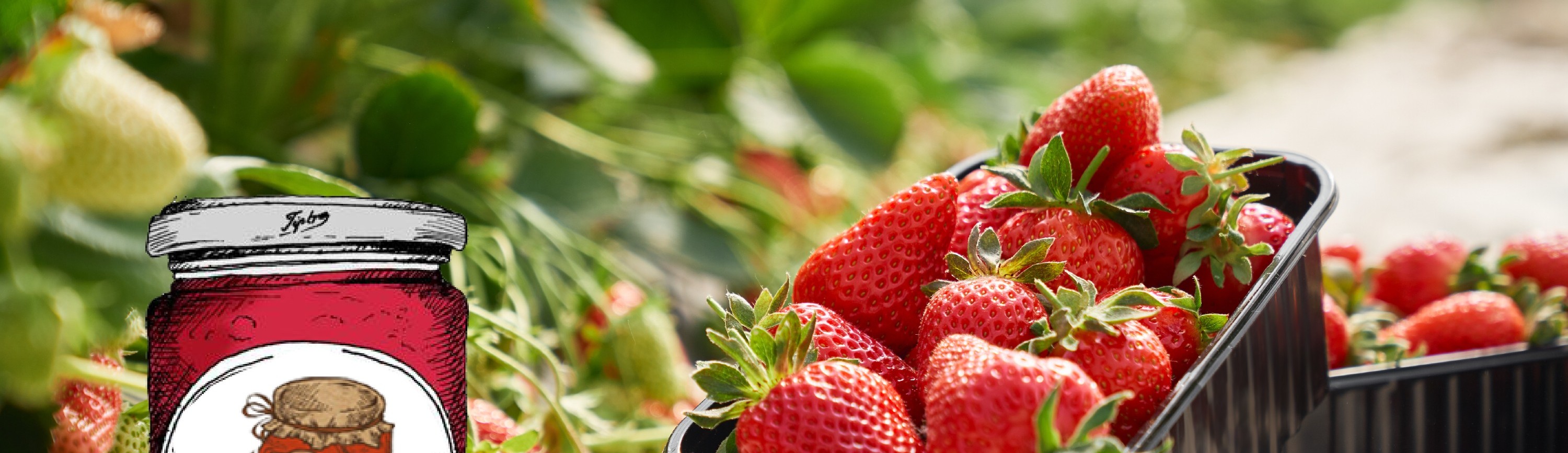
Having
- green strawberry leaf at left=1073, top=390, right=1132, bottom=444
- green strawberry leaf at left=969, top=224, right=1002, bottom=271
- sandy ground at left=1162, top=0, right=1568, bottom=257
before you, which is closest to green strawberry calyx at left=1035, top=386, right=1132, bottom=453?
green strawberry leaf at left=1073, top=390, right=1132, bottom=444

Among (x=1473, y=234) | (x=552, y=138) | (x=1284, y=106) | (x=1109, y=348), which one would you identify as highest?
(x=1284, y=106)

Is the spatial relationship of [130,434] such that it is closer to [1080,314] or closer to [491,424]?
[491,424]

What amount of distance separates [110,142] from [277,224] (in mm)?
161

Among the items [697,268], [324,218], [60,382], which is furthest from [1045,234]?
[697,268]

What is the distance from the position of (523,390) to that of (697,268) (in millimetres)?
412

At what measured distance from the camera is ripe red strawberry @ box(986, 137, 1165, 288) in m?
0.38

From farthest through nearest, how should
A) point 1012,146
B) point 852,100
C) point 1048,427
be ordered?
point 852,100, point 1012,146, point 1048,427

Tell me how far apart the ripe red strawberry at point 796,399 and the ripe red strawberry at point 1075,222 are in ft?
0.28

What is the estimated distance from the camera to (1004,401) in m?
0.29

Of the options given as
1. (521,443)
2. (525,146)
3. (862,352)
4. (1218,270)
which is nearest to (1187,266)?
(1218,270)

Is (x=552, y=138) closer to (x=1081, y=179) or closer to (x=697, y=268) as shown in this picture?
(x=697, y=268)

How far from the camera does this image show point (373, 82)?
0.91 m

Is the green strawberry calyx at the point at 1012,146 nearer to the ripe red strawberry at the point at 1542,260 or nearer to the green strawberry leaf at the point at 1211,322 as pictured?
the green strawberry leaf at the point at 1211,322

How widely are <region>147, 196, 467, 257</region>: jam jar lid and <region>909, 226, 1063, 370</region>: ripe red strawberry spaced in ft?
0.56
